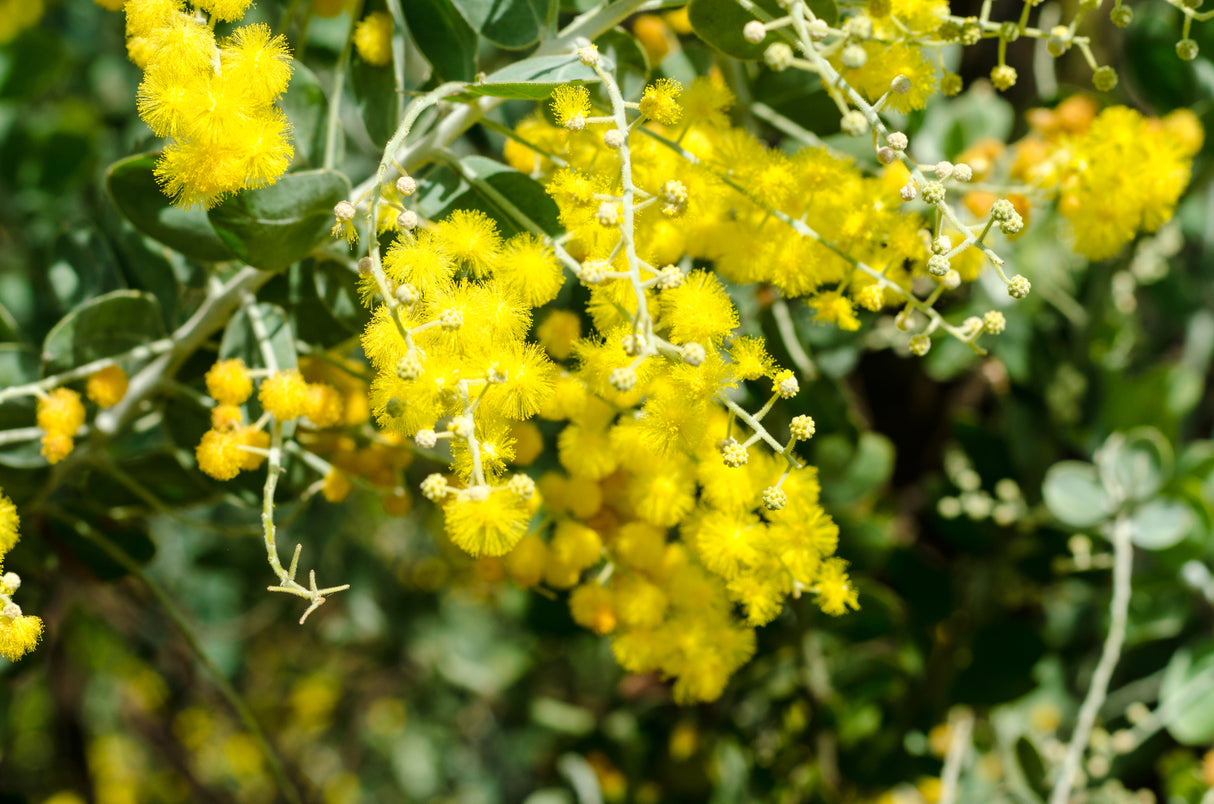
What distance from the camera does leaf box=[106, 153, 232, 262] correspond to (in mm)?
987

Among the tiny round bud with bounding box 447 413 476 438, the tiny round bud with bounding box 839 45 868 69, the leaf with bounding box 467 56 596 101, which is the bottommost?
the tiny round bud with bounding box 447 413 476 438

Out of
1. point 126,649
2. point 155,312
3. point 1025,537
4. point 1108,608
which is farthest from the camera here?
point 126,649

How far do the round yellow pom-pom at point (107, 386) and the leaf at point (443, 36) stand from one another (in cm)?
55

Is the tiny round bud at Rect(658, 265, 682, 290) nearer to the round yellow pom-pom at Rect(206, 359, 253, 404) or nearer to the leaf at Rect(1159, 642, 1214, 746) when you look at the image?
the round yellow pom-pom at Rect(206, 359, 253, 404)

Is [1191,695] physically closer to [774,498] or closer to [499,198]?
[774,498]

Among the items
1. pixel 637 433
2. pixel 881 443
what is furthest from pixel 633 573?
pixel 881 443

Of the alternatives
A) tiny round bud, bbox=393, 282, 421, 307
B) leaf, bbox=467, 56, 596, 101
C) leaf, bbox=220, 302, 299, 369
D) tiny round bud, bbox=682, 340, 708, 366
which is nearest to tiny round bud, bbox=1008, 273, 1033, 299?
tiny round bud, bbox=682, 340, 708, 366

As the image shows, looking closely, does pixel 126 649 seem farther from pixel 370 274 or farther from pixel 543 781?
pixel 370 274

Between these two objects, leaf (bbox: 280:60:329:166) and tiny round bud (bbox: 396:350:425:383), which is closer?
tiny round bud (bbox: 396:350:425:383)

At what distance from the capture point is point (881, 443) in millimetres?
1516

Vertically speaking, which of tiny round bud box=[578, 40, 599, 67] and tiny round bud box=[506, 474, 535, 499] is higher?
tiny round bud box=[578, 40, 599, 67]

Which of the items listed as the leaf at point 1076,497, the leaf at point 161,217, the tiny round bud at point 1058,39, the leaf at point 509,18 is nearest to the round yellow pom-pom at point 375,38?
A: the leaf at point 509,18

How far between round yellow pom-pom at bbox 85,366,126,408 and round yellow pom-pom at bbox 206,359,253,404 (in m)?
0.17

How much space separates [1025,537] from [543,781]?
Result: 126cm
